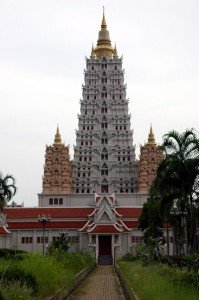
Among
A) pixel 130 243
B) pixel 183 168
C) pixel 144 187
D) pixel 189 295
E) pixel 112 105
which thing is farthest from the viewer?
pixel 112 105

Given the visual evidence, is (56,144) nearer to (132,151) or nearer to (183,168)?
(132,151)

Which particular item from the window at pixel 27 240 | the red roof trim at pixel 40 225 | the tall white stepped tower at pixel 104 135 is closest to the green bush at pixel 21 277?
the red roof trim at pixel 40 225

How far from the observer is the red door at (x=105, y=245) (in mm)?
71938

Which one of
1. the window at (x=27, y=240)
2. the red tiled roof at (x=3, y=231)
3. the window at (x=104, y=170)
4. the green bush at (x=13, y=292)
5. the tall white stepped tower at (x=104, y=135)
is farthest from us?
the window at (x=104, y=170)

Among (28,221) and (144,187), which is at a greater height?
(144,187)

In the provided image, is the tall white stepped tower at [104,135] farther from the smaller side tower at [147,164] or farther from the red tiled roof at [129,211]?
the red tiled roof at [129,211]

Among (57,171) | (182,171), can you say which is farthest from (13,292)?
(57,171)

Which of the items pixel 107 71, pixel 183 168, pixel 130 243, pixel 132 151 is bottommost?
pixel 130 243

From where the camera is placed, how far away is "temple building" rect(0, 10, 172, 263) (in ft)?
254

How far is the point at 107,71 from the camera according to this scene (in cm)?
10506

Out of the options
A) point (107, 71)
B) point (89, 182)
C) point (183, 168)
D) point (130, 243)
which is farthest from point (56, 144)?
point (183, 168)

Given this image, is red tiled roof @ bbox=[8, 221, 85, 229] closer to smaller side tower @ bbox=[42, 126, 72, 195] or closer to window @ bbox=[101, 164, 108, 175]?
smaller side tower @ bbox=[42, 126, 72, 195]

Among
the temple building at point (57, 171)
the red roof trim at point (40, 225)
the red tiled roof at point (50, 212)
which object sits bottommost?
the red roof trim at point (40, 225)

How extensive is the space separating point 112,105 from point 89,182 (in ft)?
56.7
